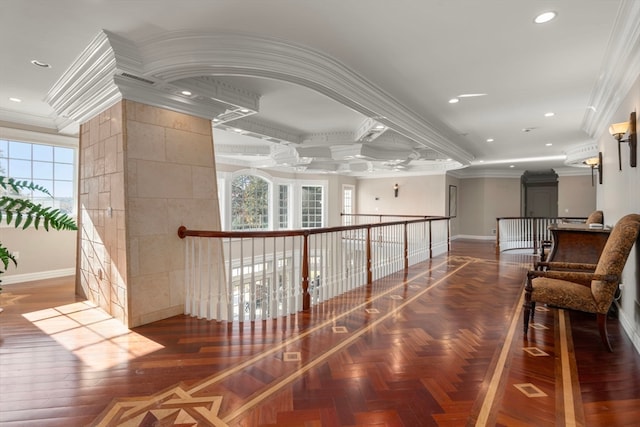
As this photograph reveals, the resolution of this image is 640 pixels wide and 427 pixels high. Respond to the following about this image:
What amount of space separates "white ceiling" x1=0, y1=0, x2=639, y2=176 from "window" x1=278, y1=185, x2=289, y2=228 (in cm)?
499

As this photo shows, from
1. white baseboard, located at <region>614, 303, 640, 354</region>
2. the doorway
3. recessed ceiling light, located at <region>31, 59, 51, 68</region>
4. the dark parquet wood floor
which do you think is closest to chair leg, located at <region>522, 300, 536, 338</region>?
the dark parquet wood floor

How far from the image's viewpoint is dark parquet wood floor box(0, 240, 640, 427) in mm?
1854

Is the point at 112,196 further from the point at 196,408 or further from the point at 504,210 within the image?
the point at 504,210

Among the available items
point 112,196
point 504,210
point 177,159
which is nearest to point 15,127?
point 112,196

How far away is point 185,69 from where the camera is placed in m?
2.85

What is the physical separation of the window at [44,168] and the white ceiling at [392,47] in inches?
15.3

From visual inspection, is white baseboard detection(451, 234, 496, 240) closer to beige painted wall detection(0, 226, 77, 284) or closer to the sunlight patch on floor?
the sunlight patch on floor

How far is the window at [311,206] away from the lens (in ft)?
35.6

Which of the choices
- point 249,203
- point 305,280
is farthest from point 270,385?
point 249,203

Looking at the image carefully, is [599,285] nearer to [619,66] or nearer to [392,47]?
[619,66]

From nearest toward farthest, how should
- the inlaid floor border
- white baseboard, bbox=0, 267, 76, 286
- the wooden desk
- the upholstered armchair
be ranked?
the inlaid floor border
the upholstered armchair
the wooden desk
white baseboard, bbox=0, 267, 76, 286

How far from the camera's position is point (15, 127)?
4.95m

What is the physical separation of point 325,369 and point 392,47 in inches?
111

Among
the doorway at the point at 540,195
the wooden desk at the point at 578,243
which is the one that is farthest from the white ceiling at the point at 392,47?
the doorway at the point at 540,195
